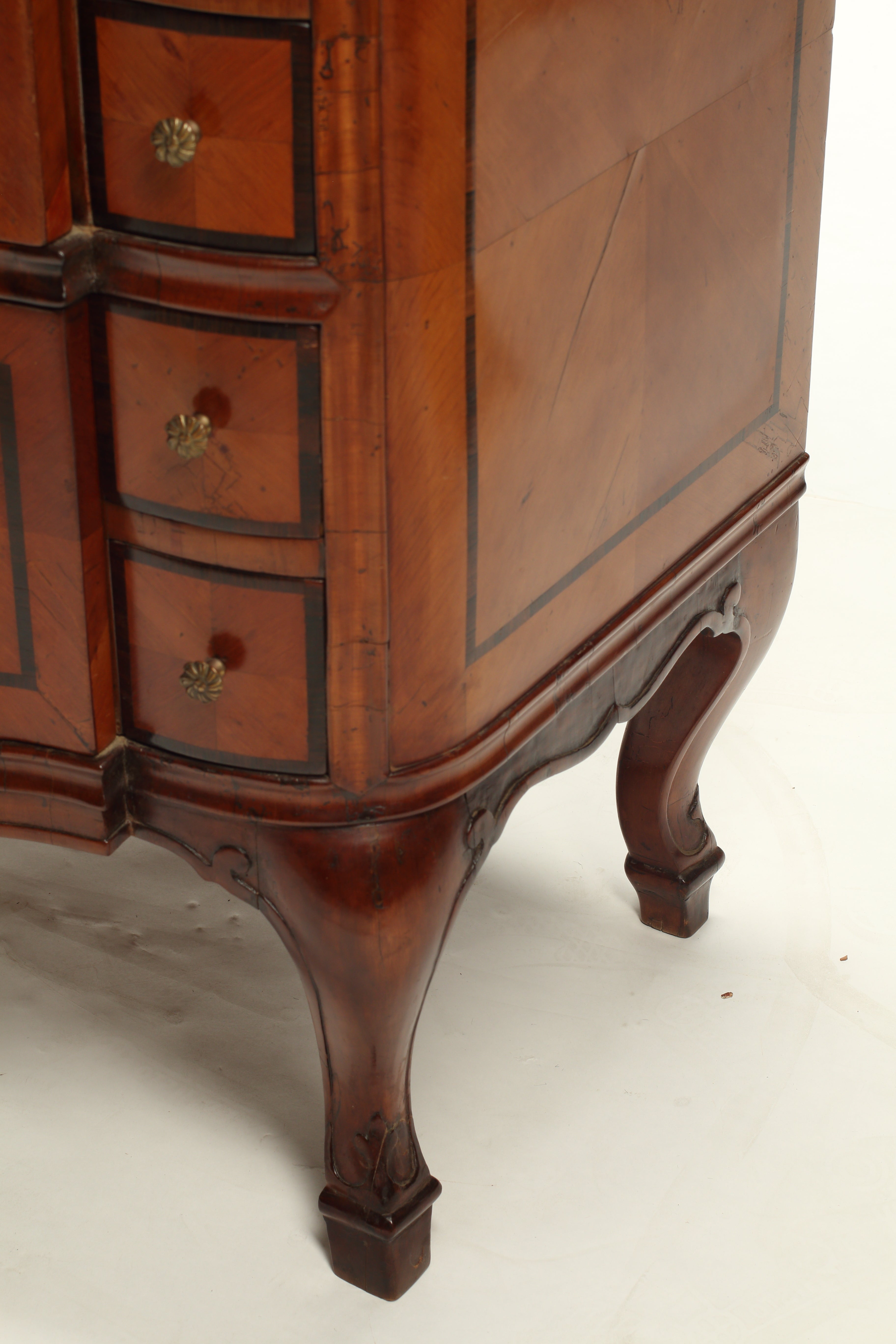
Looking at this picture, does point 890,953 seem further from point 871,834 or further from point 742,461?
point 742,461

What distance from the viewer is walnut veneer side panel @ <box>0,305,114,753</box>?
3.69 ft

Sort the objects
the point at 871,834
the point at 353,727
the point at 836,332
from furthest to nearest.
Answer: the point at 836,332 < the point at 871,834 < the point at 353,727

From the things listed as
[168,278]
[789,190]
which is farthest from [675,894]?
[168,278]

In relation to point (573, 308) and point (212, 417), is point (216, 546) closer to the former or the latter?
point (212, 417)

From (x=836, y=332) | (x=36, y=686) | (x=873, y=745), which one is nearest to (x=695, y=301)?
(x=36, y=686)

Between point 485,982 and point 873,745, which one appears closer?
point 485,982

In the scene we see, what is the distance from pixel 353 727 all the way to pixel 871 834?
907 millimetres

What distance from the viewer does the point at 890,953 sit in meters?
1.73

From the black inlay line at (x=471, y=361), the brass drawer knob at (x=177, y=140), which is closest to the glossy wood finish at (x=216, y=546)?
the black inlay line at (x=471, y=361)

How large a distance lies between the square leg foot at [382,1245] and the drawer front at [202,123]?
2.35 ft

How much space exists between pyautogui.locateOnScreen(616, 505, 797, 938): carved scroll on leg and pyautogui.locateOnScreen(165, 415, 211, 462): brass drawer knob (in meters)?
0.63

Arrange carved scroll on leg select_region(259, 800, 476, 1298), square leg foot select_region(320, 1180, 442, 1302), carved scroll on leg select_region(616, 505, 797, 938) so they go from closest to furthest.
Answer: carved scroll on leg select_region(259, 800, 476, 1298) < square leg foot select_region(320, 1180, 442, 1302) < carved scroll on leg select_region(616, 505, 797, 938)

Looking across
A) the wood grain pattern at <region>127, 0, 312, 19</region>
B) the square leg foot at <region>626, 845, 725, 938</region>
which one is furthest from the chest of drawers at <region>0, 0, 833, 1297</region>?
the square leg foot at <region>626, 845, 725, 938</region>

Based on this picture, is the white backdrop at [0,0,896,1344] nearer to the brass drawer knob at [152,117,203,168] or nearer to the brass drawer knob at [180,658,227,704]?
the brass drawer knob at [180,658,227,704]
